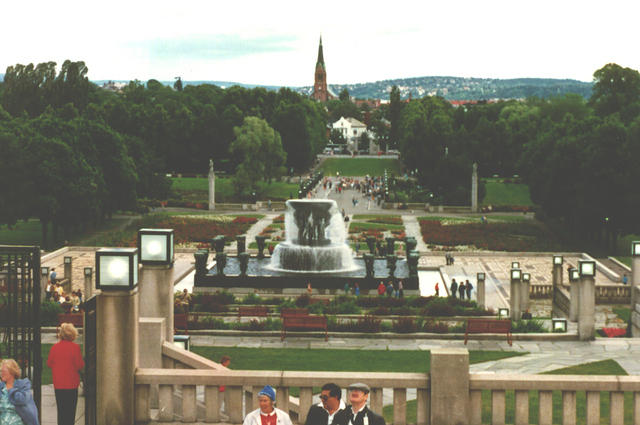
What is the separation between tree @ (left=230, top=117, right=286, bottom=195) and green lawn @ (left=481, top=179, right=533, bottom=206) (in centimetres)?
2157

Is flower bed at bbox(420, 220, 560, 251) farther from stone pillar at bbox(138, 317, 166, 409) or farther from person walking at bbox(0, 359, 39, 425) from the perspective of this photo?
person walking at bbox(0, 359, 39, 425)

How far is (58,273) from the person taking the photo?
147 ft

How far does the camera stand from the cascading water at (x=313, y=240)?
37875mm

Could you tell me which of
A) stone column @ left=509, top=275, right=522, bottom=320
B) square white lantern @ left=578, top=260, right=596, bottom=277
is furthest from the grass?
stone column @ left=509, top=275, right=522, bottom=320

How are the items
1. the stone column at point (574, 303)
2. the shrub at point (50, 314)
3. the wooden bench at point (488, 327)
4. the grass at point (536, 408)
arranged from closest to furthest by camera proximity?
the grass at point (536, 408) → the wooden bench at point (488, 327) → the shrub at point (50, 314) → the stone column at point (574, 303)

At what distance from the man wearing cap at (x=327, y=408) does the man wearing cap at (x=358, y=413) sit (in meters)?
0.08

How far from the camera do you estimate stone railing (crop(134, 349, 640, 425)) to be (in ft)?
34.4

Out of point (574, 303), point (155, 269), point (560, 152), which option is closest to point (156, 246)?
point (155, 269)

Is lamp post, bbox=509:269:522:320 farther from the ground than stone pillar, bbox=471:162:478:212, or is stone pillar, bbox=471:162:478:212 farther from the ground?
A: stone pillar, bbox=471:162:478:212

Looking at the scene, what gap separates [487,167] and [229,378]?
9232cm

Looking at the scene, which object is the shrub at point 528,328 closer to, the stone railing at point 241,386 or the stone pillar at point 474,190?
the stone railing at point 241,386

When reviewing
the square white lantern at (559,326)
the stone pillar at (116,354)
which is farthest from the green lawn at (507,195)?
the stone pillar at (116,354)

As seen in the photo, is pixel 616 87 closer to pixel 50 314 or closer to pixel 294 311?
pixel 294 311

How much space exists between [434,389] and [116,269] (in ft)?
13.4
